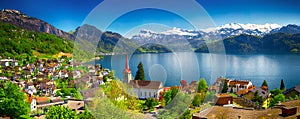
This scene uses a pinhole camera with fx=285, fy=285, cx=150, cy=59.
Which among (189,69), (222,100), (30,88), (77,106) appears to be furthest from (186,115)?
(30,88)

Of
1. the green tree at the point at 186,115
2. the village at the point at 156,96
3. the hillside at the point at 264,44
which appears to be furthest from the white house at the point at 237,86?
the hillside at the point at 264,44

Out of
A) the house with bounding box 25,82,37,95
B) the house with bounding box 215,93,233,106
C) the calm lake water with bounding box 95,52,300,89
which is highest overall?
the calm lake water with bounding box 95,52,300,89

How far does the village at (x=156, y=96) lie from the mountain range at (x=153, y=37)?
0.53 metres

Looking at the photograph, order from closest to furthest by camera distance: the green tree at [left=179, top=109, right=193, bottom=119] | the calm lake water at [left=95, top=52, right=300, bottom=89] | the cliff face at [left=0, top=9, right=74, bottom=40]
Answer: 1. the calm lake water at [left=95, top=52, right=300, bottom=89]
2. the green tree at [left=179, top=109, right=193, bottom=119]
3. the cliff face at [left=0, top=9, right=74, bottom=40]

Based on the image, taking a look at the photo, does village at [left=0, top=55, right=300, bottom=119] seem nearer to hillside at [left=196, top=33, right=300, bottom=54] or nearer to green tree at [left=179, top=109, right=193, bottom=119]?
green tree at [left=179, top=109, right=193, bottom=119]

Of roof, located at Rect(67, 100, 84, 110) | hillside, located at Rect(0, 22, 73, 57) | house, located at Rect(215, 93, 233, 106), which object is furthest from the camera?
hillside, located at Rect(0, 22, 73, 57)

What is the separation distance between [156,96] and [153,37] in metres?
7.19

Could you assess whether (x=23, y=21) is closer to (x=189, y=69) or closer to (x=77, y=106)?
(x=77, y=106)

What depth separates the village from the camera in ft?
11.3

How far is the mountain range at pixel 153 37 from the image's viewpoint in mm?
2595

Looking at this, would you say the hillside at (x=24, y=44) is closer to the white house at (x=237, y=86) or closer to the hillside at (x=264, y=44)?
the white house at (x=237, y=86)

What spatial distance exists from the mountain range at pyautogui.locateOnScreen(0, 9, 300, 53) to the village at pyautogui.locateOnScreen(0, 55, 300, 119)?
0.53 m

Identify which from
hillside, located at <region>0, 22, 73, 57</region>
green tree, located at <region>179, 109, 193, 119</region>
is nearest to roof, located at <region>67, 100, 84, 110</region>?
green tree, located at <region>179, 109, 193, 119</region>

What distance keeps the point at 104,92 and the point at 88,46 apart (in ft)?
2.82
